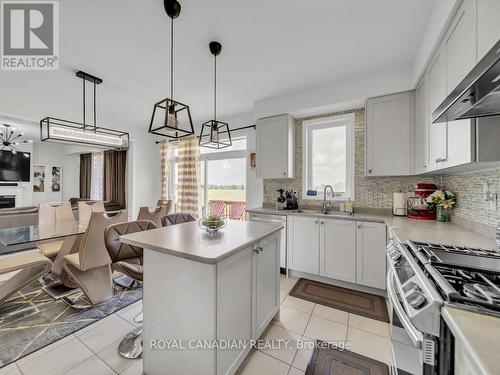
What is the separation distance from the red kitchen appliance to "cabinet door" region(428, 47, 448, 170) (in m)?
0.58

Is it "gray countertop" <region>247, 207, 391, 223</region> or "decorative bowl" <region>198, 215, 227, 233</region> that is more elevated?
"decorative bowl" <region>198, 215, 227, 233</region>

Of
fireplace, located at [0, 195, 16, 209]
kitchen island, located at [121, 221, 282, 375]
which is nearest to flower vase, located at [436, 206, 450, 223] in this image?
kitchen island, located at [121, 221, 282, 375]

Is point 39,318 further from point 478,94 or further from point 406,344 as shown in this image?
point 478,94

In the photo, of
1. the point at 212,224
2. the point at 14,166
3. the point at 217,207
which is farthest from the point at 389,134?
the point at 14,166

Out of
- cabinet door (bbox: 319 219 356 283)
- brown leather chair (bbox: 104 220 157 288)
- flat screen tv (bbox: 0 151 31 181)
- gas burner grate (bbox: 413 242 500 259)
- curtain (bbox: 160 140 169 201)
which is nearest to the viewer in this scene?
gas burner grate (bbox: 413 242 500 259)

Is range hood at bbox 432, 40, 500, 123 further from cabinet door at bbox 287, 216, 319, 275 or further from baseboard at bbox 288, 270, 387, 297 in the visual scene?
Result: baseboard at bbox 288, 270, 387, 297

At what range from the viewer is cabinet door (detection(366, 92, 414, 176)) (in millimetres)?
2445

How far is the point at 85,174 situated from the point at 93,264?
662cm

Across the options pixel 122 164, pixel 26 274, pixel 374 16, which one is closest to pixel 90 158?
pixel 122 164

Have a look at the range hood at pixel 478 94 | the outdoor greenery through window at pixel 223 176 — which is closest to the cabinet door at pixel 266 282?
the range hood at pixel 478 94

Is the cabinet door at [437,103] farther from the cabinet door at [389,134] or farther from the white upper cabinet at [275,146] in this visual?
the white upper cabinet at [275,146]

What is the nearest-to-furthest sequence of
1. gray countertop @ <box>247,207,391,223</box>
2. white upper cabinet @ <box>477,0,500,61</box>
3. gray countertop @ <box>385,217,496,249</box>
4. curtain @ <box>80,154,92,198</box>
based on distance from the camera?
white upper cabinet @ <box>477,0,500,61</box> < gray countertop @ <box>385,217,496,249</box> < gray countertop @ <box>247,207,391,223</box> < curtain @ <box>80,154,92,198</box>

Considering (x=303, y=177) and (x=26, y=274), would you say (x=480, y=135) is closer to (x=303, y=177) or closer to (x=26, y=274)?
(x=303, y=177)

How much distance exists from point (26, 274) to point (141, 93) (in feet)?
8.53
